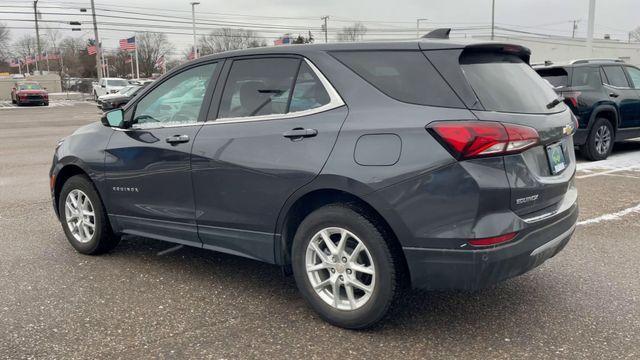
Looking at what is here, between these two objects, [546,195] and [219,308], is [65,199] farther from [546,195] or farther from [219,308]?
[546,195]

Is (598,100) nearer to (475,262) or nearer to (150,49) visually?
(475,262)

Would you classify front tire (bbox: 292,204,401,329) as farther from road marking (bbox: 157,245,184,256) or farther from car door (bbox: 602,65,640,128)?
car door (bbox: 602,65,640,128)

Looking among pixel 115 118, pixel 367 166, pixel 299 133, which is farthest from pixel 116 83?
pixel 367 166

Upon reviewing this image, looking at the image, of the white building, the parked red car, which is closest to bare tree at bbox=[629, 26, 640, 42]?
the white building

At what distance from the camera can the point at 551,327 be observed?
3.38 m

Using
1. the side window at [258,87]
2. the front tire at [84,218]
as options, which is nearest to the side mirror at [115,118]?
the front tire at [84,218]

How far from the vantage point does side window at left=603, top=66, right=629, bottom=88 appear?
983 cm

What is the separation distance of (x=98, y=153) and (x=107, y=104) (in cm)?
2304

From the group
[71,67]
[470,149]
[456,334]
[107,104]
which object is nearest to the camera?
[470,149]

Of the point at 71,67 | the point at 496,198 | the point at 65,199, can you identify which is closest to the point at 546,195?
the point at 496,198

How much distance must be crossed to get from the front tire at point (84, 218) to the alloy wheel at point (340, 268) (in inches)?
87.2

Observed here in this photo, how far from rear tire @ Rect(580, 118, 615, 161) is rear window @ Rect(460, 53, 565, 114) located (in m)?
6.57

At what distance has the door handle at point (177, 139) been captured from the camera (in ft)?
13.0

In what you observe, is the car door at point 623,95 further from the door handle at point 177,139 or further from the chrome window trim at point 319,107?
the door handle at point 177,139
